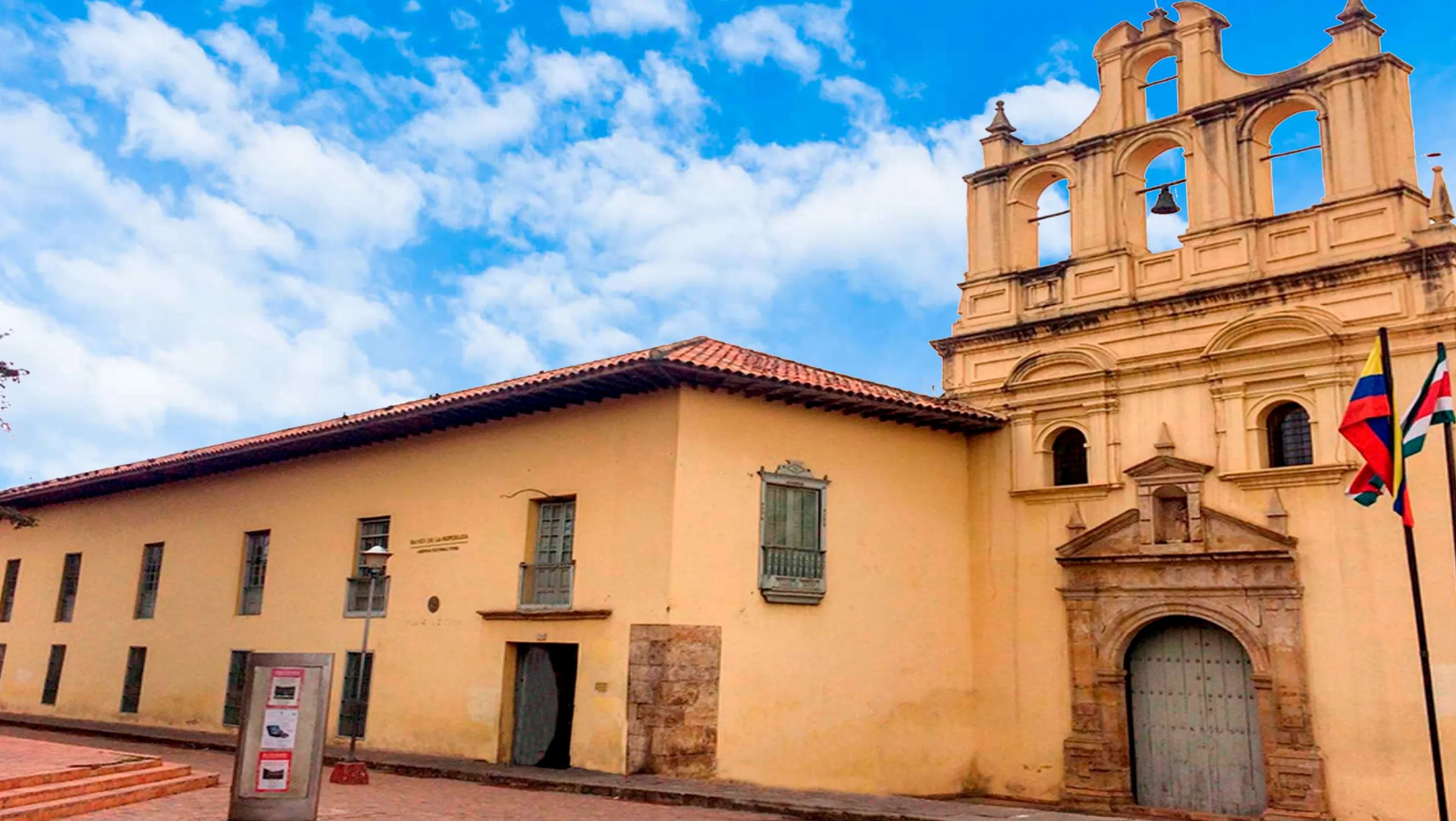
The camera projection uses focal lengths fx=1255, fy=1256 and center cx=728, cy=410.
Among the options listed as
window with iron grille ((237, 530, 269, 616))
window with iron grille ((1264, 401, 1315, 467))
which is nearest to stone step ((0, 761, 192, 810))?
window with iron grille ((237, 530, 269, 616))

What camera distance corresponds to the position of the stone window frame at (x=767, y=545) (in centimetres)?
1555

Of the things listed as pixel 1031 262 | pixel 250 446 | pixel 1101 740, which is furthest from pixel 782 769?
pixel 250 446

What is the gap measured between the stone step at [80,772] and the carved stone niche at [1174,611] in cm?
1131

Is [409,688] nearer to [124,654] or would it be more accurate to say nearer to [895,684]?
[895,684]

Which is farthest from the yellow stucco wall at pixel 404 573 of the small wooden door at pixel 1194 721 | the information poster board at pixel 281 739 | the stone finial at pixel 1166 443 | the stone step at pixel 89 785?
the small wooden door at pixel 1194 721

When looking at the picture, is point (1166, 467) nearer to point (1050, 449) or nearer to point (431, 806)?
point (1050, 449)

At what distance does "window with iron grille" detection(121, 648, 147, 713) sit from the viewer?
22547 millimetres

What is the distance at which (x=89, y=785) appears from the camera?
38.5 feet

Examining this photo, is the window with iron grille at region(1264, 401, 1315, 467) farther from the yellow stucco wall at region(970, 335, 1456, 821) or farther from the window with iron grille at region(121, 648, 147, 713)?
the window with iron grille at region(121, 648, 147, 713)

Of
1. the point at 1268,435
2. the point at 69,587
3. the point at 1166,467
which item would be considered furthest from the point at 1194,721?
the point at 69,587

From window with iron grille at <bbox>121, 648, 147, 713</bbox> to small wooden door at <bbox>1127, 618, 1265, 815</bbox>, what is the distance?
55.7ft

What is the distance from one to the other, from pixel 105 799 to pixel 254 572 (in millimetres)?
9842

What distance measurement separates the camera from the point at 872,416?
57.0 feet

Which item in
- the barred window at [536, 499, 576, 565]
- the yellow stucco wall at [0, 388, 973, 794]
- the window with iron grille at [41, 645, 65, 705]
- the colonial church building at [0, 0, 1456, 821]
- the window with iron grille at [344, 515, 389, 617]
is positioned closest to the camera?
the colonial church building at [0, 0, 1456, 821]
